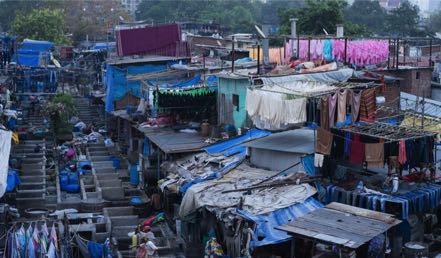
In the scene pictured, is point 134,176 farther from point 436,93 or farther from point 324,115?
point 436,93

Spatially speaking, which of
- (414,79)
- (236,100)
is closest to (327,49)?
(414,79)

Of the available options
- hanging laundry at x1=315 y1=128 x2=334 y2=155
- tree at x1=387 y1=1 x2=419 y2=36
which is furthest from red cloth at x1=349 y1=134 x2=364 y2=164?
tree at x1=387 y1=1 x2=419 y2=36

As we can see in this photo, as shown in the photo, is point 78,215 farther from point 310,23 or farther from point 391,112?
point 310,23

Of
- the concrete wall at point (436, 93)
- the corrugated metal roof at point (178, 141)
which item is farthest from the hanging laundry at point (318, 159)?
the concrete wall at point (436, 93)

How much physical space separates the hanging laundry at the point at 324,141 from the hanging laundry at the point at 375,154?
3.24 ft

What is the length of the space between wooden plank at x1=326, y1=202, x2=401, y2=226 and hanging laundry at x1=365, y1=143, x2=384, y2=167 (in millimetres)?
1516

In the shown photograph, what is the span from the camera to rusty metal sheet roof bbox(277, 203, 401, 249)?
1291 cm

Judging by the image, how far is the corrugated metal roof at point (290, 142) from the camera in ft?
56.8

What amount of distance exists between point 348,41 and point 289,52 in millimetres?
2834

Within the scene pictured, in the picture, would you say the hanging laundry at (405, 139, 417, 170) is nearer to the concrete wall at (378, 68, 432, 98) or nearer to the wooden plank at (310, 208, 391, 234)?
the wooden plank at (310, 208, 391, 234)

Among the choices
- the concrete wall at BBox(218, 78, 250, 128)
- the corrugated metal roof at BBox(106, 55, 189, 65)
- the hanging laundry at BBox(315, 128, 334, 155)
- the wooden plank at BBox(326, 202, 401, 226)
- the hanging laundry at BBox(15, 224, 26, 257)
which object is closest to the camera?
the wooden plank at BBox(326, 202, 401, 226)

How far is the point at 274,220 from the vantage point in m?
14.6

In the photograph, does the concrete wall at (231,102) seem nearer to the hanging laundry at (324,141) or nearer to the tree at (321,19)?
the hanging laundry at (324,141)

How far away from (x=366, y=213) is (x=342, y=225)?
0.90 metres
